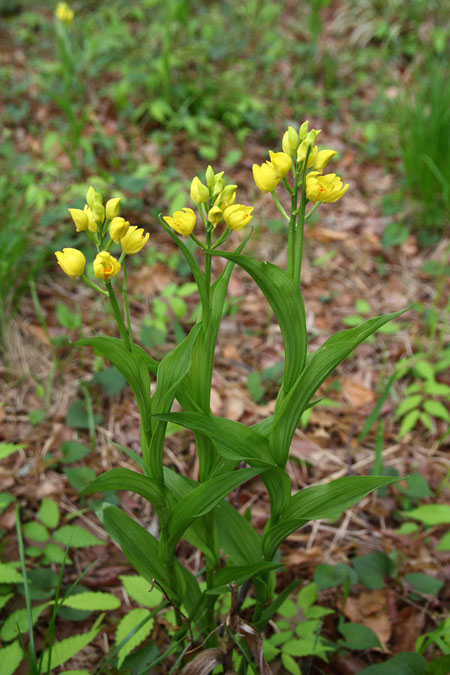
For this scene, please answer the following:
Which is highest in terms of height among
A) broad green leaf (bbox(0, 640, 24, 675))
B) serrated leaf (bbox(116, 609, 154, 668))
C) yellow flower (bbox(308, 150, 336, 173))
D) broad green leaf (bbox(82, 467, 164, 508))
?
yellow flower (bbox(308, 150, 336, 173))

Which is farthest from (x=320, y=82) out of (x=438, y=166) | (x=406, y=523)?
(x=406, y=523)

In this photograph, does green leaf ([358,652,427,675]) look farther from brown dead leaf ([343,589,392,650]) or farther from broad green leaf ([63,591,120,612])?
broad green leaf ([63,591,120,612])

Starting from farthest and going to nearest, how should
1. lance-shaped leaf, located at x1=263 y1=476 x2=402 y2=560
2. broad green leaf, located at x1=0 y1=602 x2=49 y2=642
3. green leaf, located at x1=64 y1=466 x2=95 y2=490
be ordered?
green leaf, located at x1=64 y1=466 x2=95 y2=490 < broad green leaf, located at x1=0 y1=602 x2=49 y2=642 < lance-shaped leaf, located at x1=263 y1=476 x2=402 y2=560

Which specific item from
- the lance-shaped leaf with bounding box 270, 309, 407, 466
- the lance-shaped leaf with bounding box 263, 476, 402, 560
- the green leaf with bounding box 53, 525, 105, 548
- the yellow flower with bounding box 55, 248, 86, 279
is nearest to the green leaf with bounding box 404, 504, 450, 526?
the lance-shaped leaf with bounding box 263, 476, 402, 560

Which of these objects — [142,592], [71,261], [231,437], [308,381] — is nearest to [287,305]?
[308,381]

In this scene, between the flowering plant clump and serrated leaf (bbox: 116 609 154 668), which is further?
serrated leaf (bbox: 116 609 154 668)

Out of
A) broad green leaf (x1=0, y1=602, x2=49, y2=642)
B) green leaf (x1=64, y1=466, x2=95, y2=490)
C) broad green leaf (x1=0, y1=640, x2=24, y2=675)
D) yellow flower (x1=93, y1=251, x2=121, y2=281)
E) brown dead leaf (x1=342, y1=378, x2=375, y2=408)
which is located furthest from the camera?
brown dead leaf (x1=342, y1=378, x2=375, y2=408)

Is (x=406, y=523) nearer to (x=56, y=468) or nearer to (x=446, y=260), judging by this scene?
(x=56, y=468)
